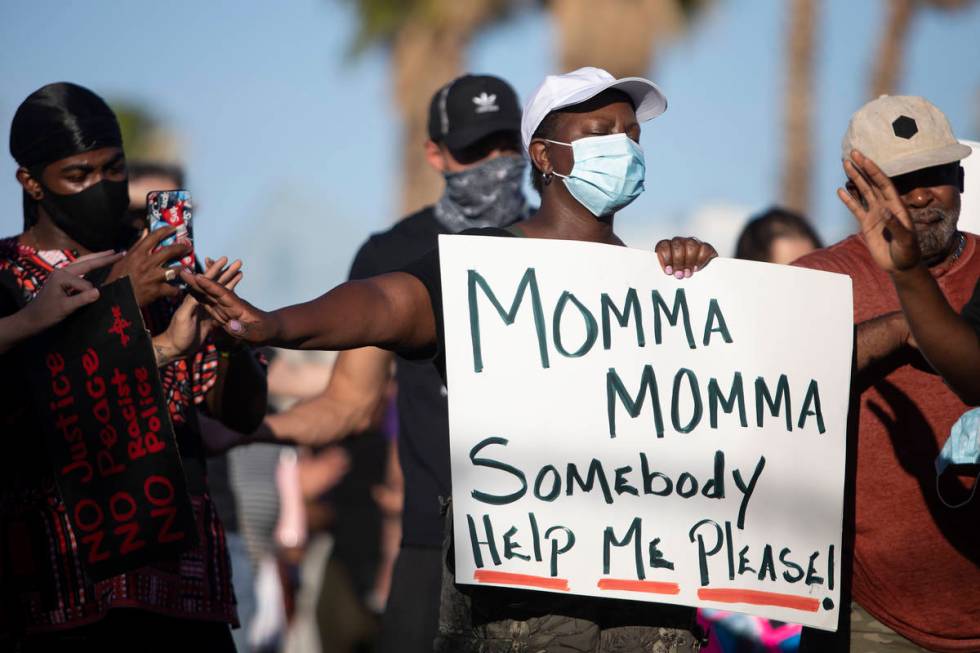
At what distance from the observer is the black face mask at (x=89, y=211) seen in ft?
13.6

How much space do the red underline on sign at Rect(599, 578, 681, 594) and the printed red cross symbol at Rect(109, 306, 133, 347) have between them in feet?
4.60

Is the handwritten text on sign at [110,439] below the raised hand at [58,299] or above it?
below

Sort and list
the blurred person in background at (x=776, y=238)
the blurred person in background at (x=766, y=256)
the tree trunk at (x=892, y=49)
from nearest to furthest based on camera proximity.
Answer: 1. the blurred person in background at (x=766, y=256)
2. the blurred person in background at (x=776, y=238)
3. the tree trunk at (x=892, y=49)

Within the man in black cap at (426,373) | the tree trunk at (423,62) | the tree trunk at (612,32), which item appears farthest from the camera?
the tree trunk at (423,62)

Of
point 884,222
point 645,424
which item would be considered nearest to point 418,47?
point 645,424

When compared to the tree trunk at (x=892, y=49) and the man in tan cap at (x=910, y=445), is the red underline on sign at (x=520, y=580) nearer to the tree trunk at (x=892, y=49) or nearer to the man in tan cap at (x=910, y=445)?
the man in tan cap at (x=910, y=445)

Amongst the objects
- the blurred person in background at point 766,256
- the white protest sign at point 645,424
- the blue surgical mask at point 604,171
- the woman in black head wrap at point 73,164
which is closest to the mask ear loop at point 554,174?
the blue surgical mask at point 604,171

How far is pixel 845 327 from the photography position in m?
3.99

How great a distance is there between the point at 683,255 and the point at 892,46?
17.3m

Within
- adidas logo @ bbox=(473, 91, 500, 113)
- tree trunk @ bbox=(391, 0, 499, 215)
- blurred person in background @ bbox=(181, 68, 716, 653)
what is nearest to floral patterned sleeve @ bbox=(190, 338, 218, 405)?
blurred person in background @ bbox=(181, 68, 716, 653)

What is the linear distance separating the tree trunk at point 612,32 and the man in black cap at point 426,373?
1240cm

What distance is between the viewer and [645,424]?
375 centimetres

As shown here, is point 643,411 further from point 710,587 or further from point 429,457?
point 429,457

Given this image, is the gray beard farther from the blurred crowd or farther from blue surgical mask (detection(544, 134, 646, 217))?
blue surgical mask (detection(544, 134, 646, 217))
